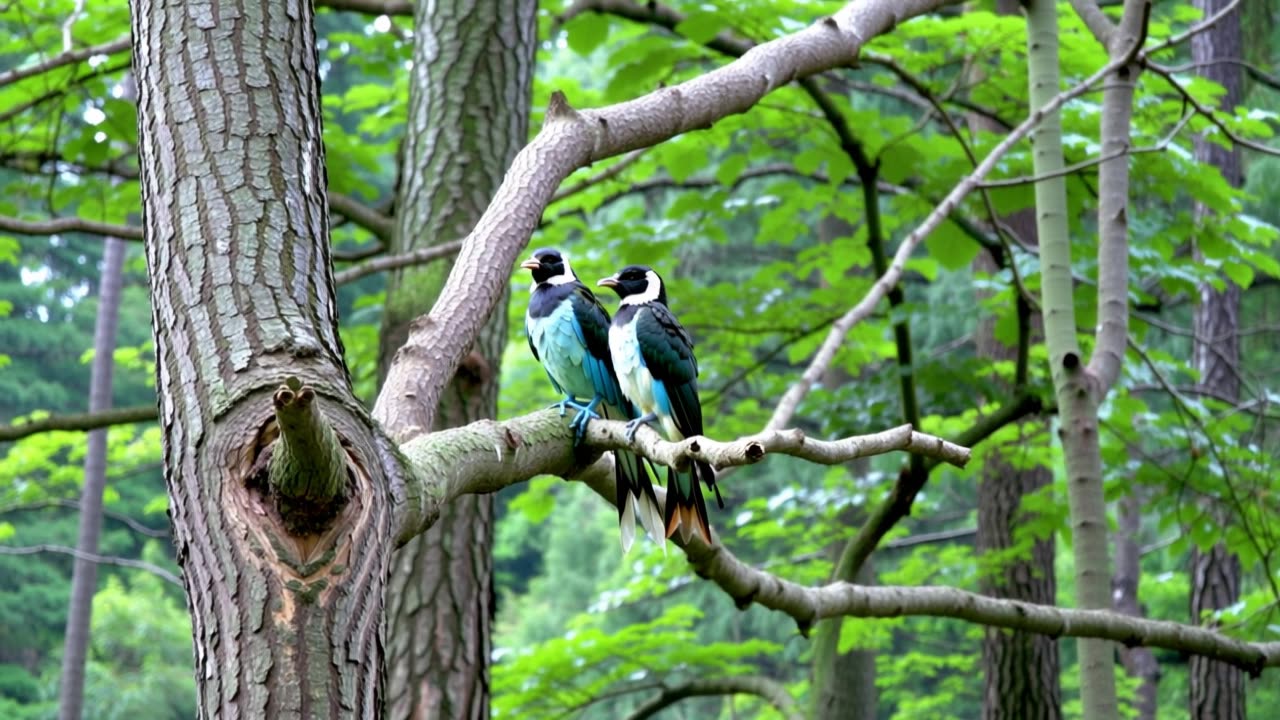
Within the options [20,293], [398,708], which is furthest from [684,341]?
[20,293]

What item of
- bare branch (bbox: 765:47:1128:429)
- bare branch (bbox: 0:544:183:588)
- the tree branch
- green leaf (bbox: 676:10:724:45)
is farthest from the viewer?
bare branch (bbox: 0:544:183:588)

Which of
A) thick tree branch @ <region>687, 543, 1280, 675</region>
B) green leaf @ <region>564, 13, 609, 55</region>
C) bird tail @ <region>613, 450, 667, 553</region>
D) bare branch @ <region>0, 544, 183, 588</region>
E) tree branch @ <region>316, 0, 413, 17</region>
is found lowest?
thick tree branch @ <region>687, 543, 1280, 675</region>

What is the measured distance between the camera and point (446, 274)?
15.0 ft

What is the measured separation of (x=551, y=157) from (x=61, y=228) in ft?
8.41

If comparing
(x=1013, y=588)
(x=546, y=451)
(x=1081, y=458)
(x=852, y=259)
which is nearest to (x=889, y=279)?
(x=1081, y=458)

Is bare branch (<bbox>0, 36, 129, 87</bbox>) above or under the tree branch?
under

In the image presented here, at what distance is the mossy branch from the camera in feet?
4.85

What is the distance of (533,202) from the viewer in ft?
7.89

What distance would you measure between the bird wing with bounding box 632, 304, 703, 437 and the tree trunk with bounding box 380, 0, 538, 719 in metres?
1.49

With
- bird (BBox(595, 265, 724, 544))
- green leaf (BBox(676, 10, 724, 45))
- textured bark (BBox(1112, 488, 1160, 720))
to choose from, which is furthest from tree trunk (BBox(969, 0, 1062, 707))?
bird (BBox(595, 265, 724, 544))

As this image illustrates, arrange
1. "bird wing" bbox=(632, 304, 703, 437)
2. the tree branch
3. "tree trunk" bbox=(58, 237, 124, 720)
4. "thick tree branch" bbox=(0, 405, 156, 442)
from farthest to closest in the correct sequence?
"tree trunk" bbox=(58, 237, 124, 720), the tree branch, "thick tree branch" bbox=(0, 405, 156, 442), "bird wing" bbox=(632, 304, 703, 437)

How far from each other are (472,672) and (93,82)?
121 inches

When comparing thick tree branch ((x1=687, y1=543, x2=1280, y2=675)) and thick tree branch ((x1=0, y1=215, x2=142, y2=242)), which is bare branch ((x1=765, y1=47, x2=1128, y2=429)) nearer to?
thick tree branch ((x1=687, y1=543, x2=1280, y2=675))

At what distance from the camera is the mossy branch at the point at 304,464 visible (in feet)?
4.85
